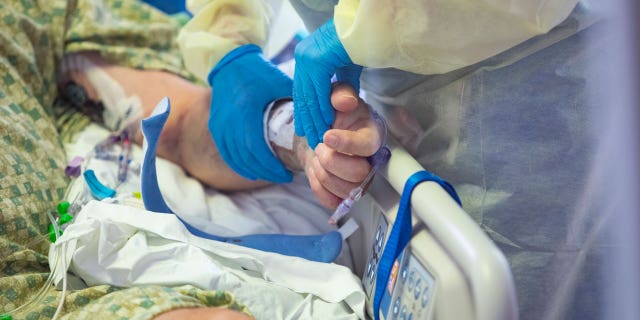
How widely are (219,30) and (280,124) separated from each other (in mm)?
284

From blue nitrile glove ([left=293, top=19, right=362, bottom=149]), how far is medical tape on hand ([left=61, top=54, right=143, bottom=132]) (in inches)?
23.3

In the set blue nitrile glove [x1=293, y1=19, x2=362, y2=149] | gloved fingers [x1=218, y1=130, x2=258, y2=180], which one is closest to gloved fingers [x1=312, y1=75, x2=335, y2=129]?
blue nitrile glove [x1=293, y1=19, x2=362, y2=149]

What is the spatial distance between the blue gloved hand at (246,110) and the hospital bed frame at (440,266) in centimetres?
35

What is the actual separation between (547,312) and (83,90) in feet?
4.00

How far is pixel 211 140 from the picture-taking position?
1.40m

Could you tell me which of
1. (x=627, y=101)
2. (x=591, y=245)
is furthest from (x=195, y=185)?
(x=627, y=101)

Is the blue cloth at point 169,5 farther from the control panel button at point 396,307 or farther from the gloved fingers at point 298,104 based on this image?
the control panel button at point 396,307

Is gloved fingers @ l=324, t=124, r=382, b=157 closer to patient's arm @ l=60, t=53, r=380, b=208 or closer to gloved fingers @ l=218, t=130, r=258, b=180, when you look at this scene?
patient's arm @ l=60, t=53, r=380, b=208

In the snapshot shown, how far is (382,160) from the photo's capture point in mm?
994

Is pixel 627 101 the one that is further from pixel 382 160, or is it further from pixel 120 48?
pixel 120 48

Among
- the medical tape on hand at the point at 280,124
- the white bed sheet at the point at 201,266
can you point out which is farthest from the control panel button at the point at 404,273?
the medical tape on hand at the point at 280,124

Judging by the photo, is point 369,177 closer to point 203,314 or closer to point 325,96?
point 325,96

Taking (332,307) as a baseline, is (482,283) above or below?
above

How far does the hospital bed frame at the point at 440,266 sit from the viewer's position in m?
0.68
